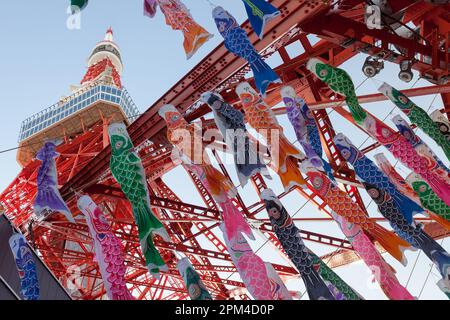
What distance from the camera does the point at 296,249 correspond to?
28.9ft

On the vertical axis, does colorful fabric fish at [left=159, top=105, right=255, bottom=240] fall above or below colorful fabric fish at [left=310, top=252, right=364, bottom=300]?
above

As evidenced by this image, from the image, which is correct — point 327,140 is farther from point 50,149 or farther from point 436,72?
point 50,149

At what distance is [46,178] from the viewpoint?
11.5 metres

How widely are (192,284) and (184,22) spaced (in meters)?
4.58

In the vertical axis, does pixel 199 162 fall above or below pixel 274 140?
above

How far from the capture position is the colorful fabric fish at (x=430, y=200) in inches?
383

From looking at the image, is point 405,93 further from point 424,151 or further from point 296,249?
point 296,249

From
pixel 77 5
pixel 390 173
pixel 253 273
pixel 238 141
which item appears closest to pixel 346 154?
pixel 390 173

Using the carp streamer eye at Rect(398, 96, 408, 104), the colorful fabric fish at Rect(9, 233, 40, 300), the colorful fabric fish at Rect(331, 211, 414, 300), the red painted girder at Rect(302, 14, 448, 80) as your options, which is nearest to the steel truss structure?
the red painted girder at Rect(302, 14, 448, 80)

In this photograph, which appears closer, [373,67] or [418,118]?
[418,118]

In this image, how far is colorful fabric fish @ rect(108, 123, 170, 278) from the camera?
379 inches

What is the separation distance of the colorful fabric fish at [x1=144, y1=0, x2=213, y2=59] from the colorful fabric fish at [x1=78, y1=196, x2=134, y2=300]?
3178 mm

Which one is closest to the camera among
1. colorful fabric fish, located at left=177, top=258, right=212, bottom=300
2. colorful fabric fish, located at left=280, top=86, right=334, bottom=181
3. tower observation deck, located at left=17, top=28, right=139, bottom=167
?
colorful fabric fish, located at left=177, top=258, right=212, bottom=300

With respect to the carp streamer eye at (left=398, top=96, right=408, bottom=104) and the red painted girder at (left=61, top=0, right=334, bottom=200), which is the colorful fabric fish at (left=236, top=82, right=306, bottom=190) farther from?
the carp streamer eye at (left=398, top=96, right=408, bottom=104)
